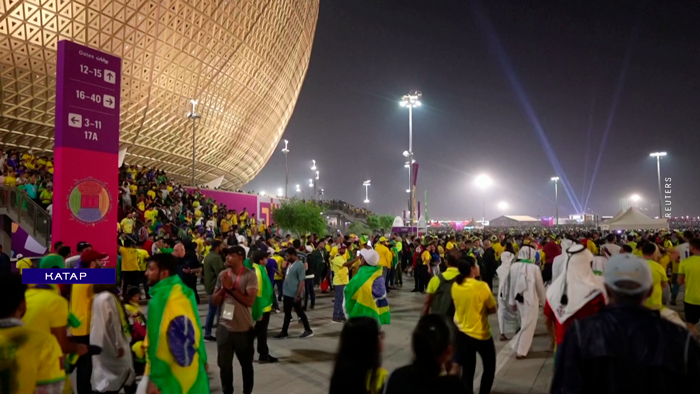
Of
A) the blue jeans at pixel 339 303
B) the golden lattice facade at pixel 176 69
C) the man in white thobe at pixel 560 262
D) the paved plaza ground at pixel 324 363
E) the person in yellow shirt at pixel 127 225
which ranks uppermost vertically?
the golden lattice facade at pixel 176 69

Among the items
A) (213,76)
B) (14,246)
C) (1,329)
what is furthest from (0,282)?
(213,76)

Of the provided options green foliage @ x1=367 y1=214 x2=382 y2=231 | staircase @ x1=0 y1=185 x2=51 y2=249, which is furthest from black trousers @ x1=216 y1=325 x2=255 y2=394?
green foliage @ x1=367 y1=214 x2=382 y2=231

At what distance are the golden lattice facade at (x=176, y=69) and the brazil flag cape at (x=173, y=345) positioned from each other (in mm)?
27316

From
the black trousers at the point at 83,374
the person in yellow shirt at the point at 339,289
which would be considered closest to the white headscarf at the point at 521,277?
the person in yellow shirt at the point at 339,289

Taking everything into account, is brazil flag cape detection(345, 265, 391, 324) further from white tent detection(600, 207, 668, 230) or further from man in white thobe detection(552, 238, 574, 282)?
white tent detection(600, 207, 668, 230)

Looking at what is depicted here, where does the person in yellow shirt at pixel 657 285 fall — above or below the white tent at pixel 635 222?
below

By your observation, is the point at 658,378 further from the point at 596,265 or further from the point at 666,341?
the point at 596,265

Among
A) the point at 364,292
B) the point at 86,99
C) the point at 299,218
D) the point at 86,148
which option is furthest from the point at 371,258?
the point at 299,218

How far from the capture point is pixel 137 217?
675 inches

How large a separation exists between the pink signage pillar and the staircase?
5775 millimetres

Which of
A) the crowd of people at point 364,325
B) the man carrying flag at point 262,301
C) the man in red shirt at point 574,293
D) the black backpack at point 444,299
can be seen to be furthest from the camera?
the man carrying flag at point 262,301

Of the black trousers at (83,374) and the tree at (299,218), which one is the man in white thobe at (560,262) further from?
the tree at (299,218)

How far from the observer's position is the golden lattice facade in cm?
2553

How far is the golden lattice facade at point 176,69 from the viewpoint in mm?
25531
